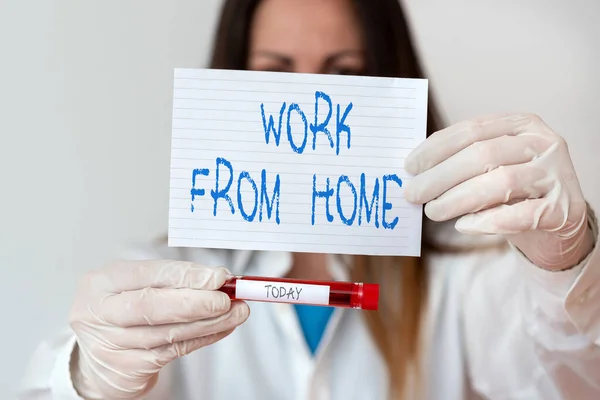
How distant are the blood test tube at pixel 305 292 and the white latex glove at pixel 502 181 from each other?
0.56 ft

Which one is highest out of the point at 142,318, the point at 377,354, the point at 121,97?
the point at 121,97

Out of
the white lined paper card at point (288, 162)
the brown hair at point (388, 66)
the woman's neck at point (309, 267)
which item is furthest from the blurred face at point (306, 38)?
the woman's neck at point (309, 267)

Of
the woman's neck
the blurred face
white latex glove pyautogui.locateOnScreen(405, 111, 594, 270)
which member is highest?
the blurred face

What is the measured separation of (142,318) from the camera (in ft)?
2.68

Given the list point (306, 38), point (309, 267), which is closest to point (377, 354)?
point (309, 267)

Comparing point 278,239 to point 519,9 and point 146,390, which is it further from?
point 519,9

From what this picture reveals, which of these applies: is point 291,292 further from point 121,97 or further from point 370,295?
point 121,97

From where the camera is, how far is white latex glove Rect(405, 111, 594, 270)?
30.7 inches

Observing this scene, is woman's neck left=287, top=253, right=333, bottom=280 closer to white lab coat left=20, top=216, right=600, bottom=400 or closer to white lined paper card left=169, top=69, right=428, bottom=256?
white lab coat left=20, top=216, right=600, bottom=400

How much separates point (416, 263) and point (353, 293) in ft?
1.12

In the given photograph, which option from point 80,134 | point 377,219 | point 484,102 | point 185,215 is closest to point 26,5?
point 80,134

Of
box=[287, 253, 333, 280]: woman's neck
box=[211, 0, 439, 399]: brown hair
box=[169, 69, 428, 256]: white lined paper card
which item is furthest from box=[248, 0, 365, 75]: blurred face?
box=[287, 253, 333, 280]: woman's neck

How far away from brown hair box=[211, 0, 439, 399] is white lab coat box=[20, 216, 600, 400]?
0.09 ft

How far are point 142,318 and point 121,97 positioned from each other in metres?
0.46
